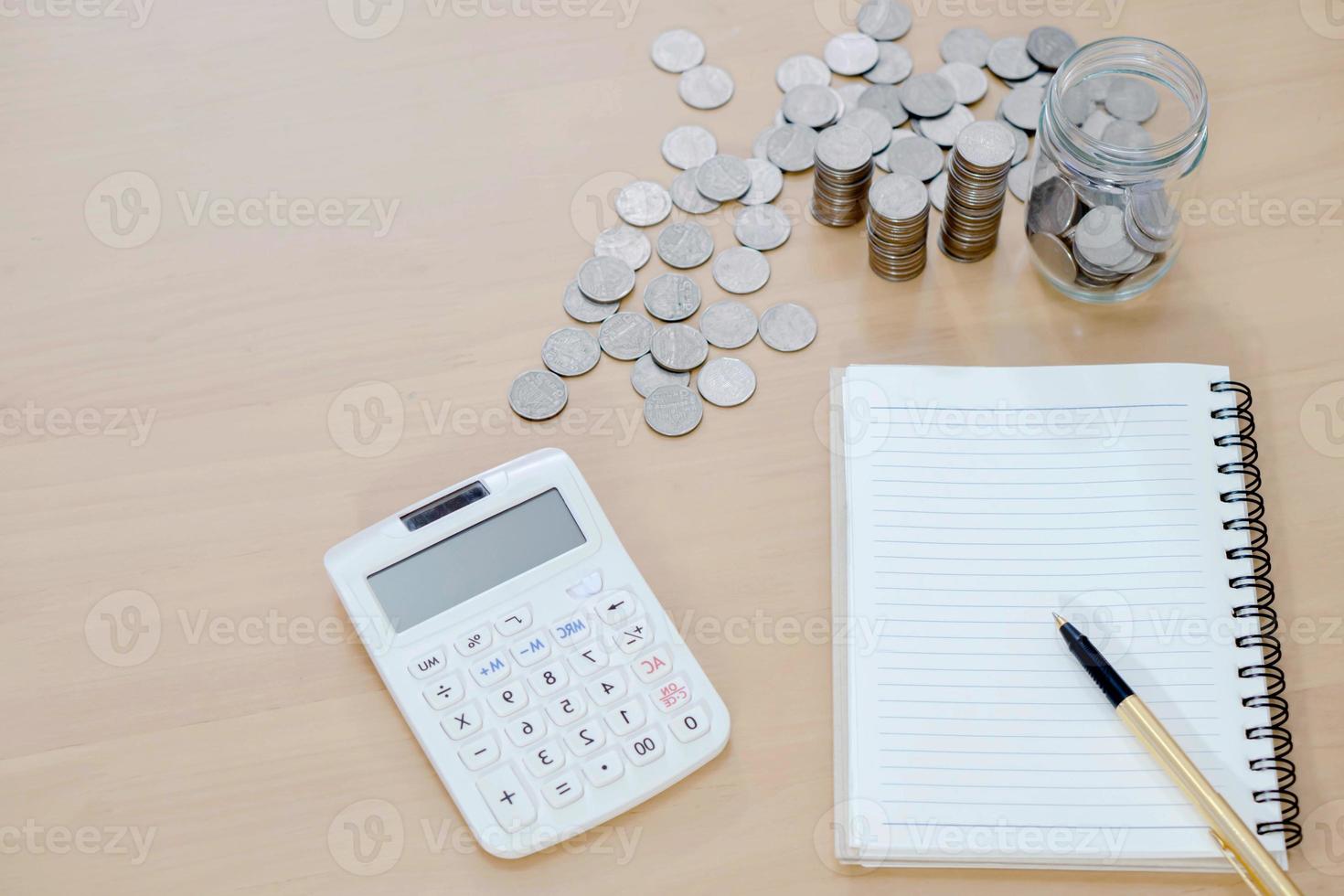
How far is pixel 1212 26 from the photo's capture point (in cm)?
93

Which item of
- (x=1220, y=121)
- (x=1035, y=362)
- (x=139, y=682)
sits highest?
(x=1220, y=121)

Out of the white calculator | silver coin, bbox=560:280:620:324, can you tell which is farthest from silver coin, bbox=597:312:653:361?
the white calculator

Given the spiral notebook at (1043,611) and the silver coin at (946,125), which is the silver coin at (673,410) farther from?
the silver coin at (946,125)

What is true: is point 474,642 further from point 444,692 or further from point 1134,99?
point 1134,99

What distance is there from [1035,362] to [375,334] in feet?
1.55

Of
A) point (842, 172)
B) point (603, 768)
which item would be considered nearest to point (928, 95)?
point (842, 172)

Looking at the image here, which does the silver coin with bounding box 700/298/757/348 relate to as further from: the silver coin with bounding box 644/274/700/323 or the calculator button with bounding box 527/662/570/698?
the calculator button with bounding box 527/662/570/698

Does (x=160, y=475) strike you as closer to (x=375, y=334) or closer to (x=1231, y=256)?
(x=375, y=334)

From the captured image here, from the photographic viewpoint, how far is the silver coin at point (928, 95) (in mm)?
Result: 899

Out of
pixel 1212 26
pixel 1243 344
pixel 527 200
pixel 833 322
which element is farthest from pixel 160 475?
pixel 1212 26

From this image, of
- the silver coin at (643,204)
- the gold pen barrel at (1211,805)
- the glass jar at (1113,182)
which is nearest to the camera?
the gold pen barrel at (1211,805)

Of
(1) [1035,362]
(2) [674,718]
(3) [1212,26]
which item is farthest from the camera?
(3) [1212,26]

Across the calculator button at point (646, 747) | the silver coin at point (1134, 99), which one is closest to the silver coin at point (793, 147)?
the silver coin at point (1134, 99)

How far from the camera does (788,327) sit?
84 centimetres
